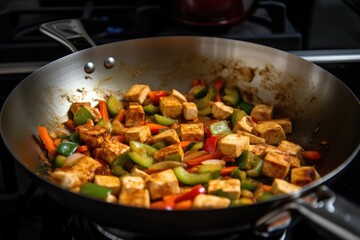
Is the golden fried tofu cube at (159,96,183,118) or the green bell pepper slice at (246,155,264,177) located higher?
the golden fried tofu cube at (159,96,183,118)

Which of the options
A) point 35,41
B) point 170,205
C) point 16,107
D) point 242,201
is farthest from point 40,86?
point 242,201

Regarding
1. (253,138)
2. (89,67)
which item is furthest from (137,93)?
(253,138)

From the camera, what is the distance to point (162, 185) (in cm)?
134

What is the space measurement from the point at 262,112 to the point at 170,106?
328 millimetres

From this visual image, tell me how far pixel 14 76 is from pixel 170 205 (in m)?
0.86

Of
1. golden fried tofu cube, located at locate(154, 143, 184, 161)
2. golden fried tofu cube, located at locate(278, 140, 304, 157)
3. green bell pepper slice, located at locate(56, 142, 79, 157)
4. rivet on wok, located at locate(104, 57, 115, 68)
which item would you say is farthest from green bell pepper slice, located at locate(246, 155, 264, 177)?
rivet on wok, located at locate(104, 57, 115, 68)

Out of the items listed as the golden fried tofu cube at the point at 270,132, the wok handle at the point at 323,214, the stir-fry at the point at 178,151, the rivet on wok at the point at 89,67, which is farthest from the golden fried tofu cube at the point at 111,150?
the wok handle at the point at 323,214

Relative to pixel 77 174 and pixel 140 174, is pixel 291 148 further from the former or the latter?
pixel 77 174

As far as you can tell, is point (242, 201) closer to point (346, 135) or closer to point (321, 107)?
point (346, 135)

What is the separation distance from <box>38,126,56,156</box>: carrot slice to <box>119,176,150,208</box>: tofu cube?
13.4 inches

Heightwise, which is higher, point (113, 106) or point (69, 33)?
point (69, 33)

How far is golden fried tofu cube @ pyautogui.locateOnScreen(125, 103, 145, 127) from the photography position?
1782 mm

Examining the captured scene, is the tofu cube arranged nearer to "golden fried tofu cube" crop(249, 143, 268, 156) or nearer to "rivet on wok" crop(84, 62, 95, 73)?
"golden fried tofu cube" crop(249, 143, 268, 156)

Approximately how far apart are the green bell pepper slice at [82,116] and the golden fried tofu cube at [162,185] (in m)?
0.45
